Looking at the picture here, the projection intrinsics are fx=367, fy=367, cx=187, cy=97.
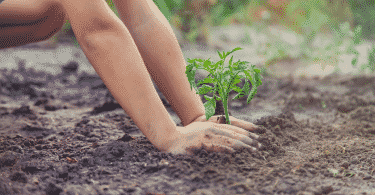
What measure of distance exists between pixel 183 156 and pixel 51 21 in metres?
1.60

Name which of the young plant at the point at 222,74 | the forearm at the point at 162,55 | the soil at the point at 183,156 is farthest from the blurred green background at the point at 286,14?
the young plant at the point at 222,74

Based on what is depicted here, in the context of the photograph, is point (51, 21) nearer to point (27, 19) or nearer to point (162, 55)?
point (27, 19)

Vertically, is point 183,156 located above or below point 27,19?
below

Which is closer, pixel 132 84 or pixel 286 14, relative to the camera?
pixel 132 84

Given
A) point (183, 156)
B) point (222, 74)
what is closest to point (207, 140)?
point (183, 156)

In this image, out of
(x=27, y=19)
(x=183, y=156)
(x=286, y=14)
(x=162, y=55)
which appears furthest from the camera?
(x=286, y=14)

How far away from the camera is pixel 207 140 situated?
1.61 m

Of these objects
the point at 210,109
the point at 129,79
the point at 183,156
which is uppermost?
the point at 129,79

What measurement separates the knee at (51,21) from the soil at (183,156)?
548mm

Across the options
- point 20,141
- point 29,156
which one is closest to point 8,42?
point 20,141

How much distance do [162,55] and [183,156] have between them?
1.85 feet

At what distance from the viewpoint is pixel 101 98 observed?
→ 315 cm

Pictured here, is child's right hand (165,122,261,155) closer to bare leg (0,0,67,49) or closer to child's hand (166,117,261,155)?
child's hand (166,117,261,155)

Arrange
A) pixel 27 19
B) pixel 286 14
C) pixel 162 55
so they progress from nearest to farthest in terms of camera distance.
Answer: pixel 162 55
pixel 27 19
pixel 286 14
